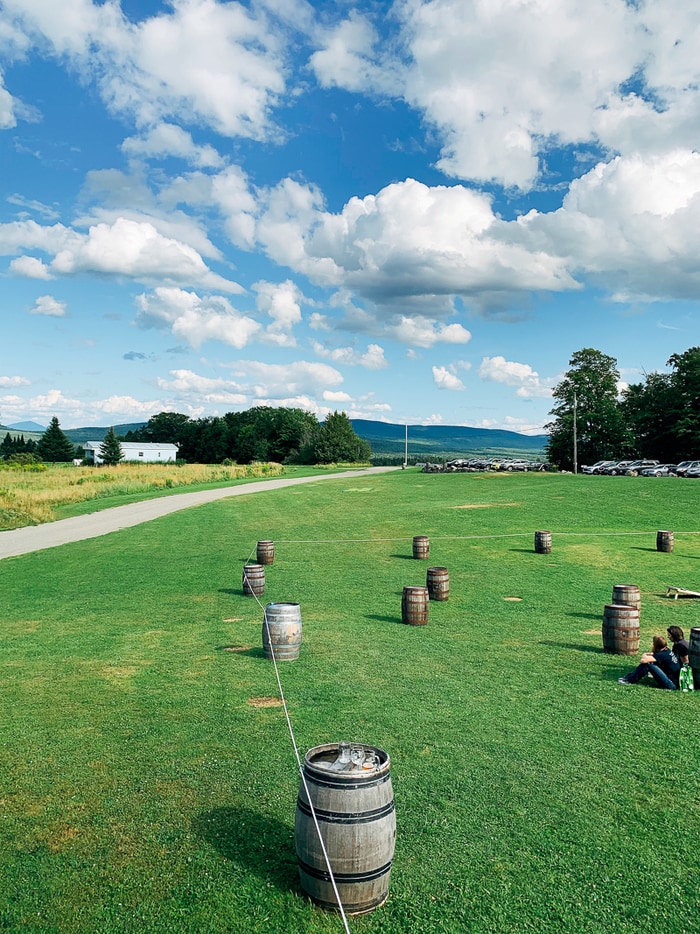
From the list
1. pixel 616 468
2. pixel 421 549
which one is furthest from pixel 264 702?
pixel 616 468

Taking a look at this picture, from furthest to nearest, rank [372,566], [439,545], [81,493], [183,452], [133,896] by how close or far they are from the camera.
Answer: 1. [183,452]
2. [81,493]
3. [439,545]
4. [372,566]
5. [133,896]

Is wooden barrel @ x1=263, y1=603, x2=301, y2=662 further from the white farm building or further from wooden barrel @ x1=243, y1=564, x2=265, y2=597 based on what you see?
Result: the white farm building

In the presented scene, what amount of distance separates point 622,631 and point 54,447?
160237 mm

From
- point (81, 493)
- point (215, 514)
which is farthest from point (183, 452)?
point (215, 514)

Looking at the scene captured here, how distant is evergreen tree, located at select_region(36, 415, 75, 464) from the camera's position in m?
154

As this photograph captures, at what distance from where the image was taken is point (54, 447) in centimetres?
15650

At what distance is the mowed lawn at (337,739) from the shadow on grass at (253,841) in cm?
2

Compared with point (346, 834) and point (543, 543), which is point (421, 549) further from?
point (346, 834)

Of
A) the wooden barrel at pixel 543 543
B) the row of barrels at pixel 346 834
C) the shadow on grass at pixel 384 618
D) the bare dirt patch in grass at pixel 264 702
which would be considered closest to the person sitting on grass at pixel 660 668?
the bare dirt patch in grass at pixel 264 702

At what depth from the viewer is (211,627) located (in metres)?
16.2

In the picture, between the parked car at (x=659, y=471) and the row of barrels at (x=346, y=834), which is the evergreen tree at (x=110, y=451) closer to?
the parked car at (x=659, y=471)

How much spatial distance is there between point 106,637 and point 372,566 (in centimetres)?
1193

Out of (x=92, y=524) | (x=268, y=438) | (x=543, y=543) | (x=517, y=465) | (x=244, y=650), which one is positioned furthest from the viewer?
(x=268, y=438)

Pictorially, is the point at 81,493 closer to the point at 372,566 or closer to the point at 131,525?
the point at 131,525
